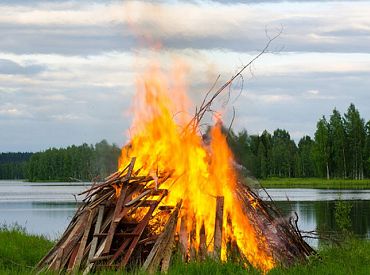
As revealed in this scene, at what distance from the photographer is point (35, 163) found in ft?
617

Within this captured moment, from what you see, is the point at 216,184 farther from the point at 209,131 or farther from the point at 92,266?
the point at 92,266

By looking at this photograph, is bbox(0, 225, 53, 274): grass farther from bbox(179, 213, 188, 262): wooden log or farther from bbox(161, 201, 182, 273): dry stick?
bbox(179, 213, 188, 262): wooden log

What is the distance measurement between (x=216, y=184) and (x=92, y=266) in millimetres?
3060

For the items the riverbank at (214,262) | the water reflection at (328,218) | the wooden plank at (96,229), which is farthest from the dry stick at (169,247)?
the water reflection at (328,218)

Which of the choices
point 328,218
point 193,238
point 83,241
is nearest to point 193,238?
point 193,238

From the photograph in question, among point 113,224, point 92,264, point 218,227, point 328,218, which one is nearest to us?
point 92,264

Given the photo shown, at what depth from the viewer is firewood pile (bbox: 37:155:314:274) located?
12.4 meters

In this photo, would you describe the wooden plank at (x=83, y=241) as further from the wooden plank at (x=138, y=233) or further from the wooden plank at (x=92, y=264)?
the wooden plank at (x=138, y=233)

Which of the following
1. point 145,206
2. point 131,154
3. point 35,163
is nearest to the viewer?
point 145,206

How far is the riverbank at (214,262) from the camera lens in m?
11.8

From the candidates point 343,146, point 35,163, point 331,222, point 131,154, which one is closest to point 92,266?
point 131,154

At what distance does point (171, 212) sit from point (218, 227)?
2.93ft

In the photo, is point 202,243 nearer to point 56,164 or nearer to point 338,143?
point 338,143

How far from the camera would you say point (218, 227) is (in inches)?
518
